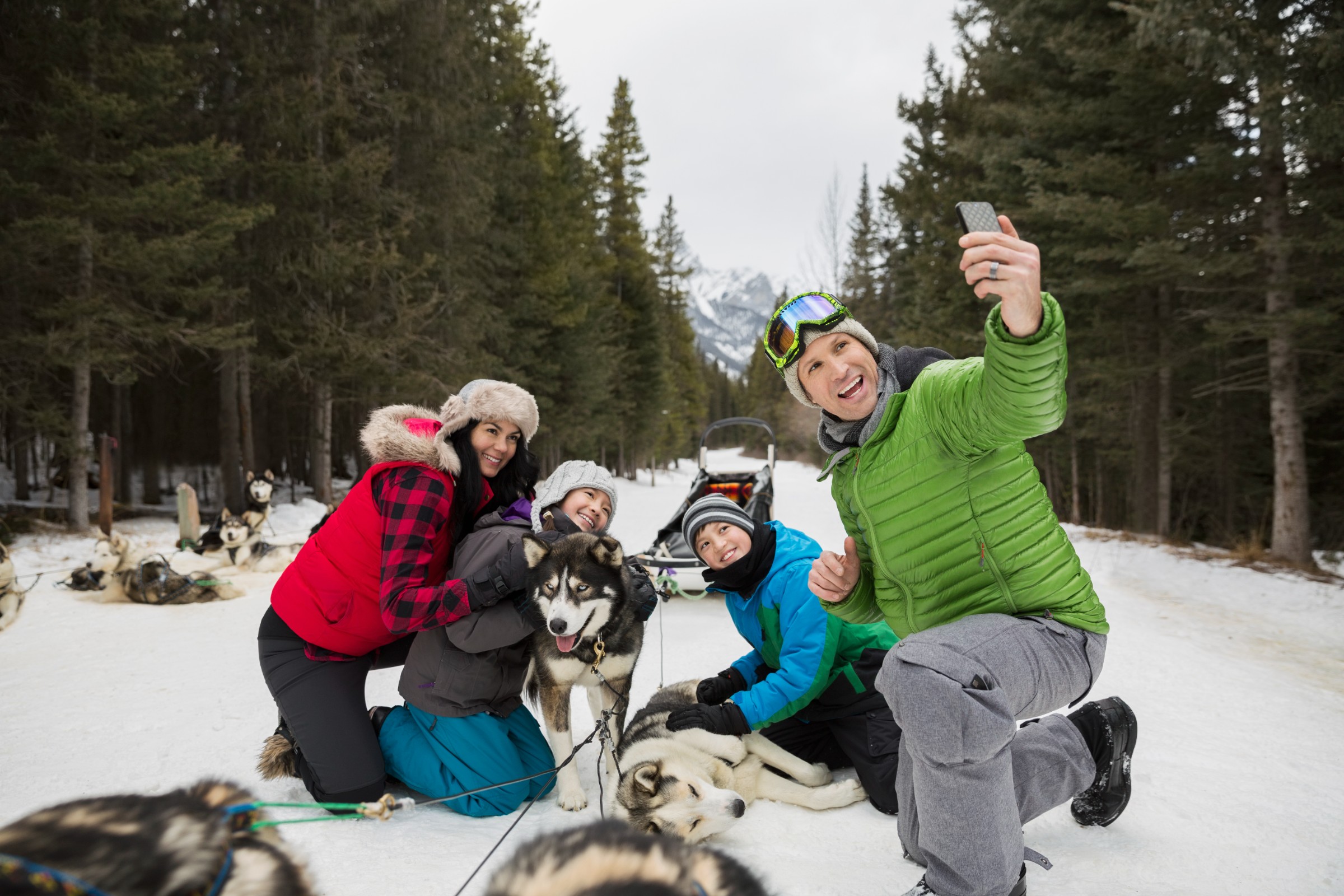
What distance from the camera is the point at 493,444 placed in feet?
9.52

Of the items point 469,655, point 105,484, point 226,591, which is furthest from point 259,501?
point 469,655

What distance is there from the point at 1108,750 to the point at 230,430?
12757 mm

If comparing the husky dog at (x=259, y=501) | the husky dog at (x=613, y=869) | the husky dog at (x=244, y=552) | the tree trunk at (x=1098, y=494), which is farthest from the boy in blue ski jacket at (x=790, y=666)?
the tree trunk at (x=1098, y=494)

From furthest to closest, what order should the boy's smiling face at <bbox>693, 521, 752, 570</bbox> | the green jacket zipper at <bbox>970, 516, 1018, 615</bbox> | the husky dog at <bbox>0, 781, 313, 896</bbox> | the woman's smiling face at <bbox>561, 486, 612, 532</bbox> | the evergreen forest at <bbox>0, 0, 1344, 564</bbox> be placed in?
the evergreen forest at <bbox>0, 0, 1344, 564</bbox> < the woman's smiling face at <bbox>561, 486, 612, 532</bbox> < the boy's smiling face at <bbox>693, 521, 752, 570</bbox> < the green jacket zipper at <bbox>970, 516, 1018, 615</bbox> < the husky dog at <bbox>0, 781, 313, 896</bbox>

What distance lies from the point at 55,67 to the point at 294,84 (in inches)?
132

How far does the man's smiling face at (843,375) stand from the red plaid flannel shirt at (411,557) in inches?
56.6

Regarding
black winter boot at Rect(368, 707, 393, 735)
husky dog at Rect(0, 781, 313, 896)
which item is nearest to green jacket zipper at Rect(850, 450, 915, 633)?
husky dog at Rect(0, 781, 313, 896)

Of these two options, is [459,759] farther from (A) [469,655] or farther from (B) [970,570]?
(B) [970,570]

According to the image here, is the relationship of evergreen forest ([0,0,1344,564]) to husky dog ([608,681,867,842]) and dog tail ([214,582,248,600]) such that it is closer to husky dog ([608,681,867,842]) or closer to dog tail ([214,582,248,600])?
dog tail ([214,582,248,600])

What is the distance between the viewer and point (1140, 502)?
10.6m

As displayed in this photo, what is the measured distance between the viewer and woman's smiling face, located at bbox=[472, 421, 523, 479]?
2871 millimetres

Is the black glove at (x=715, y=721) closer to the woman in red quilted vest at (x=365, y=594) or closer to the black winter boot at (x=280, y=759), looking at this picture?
the woman in red quilted vest at (x=365, y=594)

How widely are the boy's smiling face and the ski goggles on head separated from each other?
3.41ft

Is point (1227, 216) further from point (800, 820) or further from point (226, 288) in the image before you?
point (226, 288)
